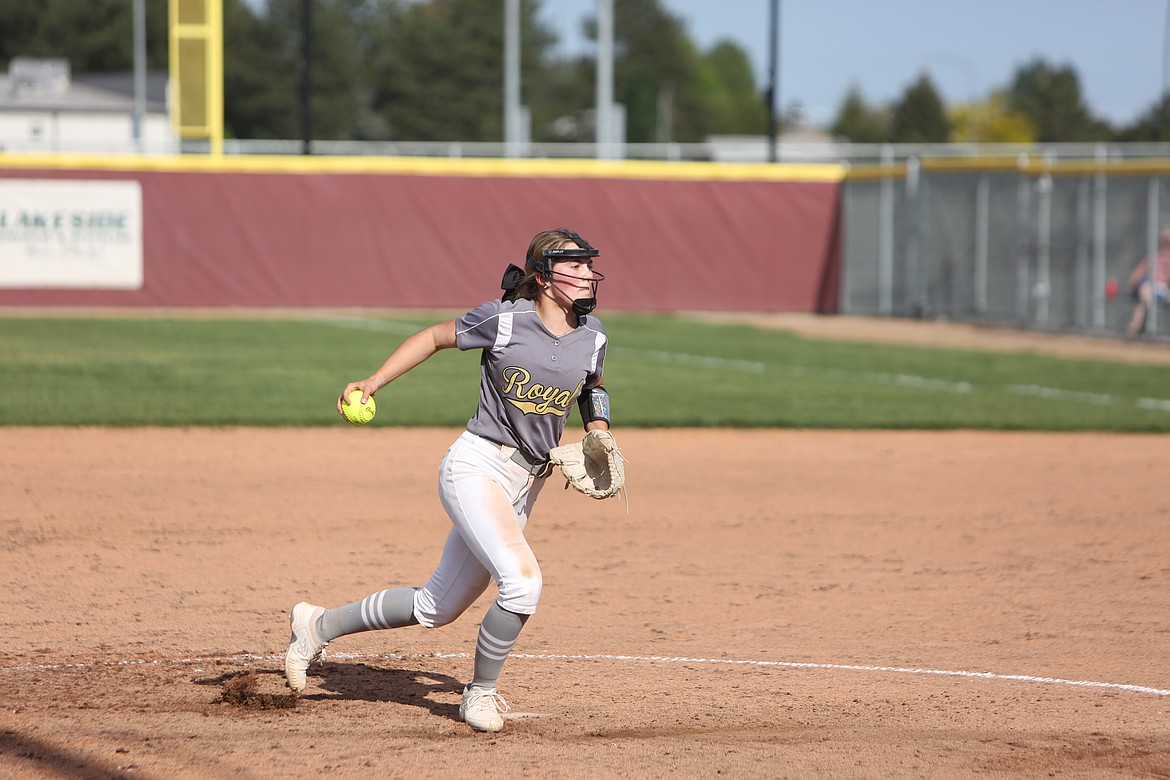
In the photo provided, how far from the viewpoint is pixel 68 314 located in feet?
85.9

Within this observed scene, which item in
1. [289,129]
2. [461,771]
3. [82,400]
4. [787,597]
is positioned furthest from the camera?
[289,129]

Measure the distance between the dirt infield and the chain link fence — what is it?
1239cm

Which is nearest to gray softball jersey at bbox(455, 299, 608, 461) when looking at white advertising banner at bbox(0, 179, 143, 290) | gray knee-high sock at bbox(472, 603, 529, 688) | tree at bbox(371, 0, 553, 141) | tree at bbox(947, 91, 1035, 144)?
gray knee-high sock at bbox(472, 603, 529, 688)

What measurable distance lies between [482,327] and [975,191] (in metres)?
22.7

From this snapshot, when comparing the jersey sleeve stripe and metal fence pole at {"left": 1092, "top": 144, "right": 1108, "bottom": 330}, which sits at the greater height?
metal fence pole at {"left": 1092, "top": 144, "right": 1108, "bottom": 330}

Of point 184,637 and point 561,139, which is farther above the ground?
point 561,139

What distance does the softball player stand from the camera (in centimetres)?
514

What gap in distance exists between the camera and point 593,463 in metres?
5.46

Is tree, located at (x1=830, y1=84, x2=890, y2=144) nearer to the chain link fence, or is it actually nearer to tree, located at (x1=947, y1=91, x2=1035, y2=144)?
tree, located at (x1=947, y1=91, x2=1035, y2=144)

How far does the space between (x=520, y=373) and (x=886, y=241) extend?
956 inches

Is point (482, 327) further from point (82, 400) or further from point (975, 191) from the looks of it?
point (975, 191)

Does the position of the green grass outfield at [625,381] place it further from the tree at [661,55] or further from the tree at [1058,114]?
the tree at [661,55]

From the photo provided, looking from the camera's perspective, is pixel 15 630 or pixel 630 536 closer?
pixel 15 630

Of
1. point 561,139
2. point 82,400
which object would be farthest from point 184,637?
point 561,139
